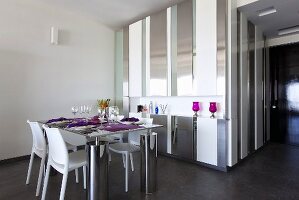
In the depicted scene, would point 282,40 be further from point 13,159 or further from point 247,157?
point 13,159

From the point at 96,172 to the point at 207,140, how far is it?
1884mm

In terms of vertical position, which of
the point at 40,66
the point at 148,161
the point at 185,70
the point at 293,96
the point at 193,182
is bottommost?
the point at 193,182

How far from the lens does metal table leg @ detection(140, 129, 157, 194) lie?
2312mm

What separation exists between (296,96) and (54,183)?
5096mm

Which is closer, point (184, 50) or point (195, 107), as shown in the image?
point (195, 107)

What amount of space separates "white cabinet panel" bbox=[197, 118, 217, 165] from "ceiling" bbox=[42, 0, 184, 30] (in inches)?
86.3

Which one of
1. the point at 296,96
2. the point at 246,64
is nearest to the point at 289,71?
the point at 296,96

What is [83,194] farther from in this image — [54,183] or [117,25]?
[117,25]

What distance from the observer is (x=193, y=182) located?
2.62 m

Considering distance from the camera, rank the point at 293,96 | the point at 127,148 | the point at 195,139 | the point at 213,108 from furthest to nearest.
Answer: the point at 293,96, the point at 195,139, the point at 213,108, the point at 127,148

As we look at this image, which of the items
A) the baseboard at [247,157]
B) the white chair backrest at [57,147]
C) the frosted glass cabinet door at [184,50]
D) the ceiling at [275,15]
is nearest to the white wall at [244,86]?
the baseboard at [247,157]

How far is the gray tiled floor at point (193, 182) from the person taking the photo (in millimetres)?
2279

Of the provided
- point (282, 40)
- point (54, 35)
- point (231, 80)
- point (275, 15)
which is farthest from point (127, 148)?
point (282, 40)

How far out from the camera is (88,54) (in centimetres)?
446
